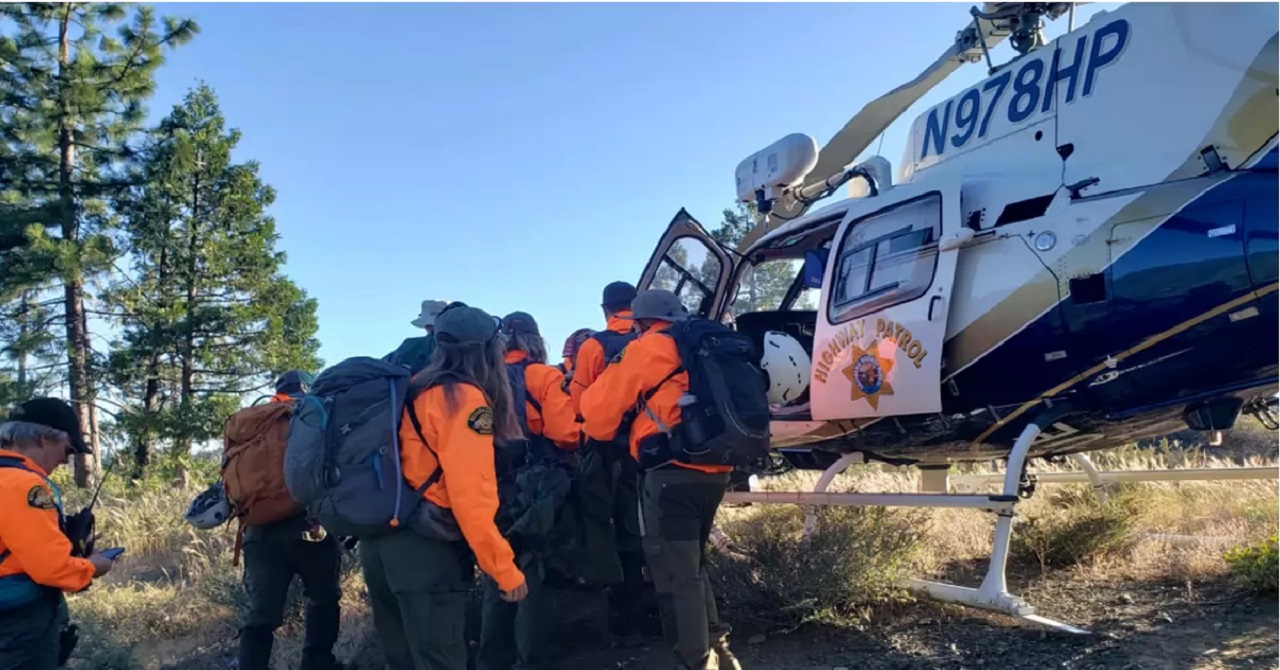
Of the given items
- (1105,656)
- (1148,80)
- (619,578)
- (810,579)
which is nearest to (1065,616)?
(1105,656)

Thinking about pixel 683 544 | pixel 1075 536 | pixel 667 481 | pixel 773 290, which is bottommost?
pixel 1075 536

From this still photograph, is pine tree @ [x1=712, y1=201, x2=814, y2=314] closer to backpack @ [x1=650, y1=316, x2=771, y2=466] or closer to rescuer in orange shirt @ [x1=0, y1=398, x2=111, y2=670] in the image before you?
backpack @ [x1=650, y1=316, x2=771, y2=466]

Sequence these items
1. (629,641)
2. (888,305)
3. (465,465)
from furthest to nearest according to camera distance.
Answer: (629,641)
(888,305)
(465,465)

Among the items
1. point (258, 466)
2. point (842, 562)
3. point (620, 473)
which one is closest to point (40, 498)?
point (258, 466)

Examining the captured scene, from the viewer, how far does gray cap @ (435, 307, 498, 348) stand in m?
3.66

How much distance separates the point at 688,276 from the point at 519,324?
1988 millimetres

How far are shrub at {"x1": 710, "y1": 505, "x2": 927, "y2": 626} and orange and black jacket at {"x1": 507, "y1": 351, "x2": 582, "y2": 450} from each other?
1.39 m

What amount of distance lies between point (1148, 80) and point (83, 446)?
218 inches

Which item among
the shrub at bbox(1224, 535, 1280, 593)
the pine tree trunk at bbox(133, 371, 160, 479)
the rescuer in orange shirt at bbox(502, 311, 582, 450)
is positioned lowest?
the shrub at bbox(1224, 535, 1280, 593)

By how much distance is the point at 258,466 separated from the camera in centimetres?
459

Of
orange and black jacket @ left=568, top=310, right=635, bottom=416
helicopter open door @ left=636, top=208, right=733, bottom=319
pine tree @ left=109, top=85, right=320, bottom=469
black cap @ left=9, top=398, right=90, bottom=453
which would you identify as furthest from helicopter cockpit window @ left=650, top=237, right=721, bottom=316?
pine tree @ left=109, top=85, right=320, bottom=469

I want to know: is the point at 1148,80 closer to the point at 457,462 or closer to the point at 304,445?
the point at 457,462

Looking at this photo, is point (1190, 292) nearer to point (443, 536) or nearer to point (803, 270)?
point (803, 270)

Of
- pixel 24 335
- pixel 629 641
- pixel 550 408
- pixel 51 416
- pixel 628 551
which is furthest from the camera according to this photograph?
pixel 24 335
